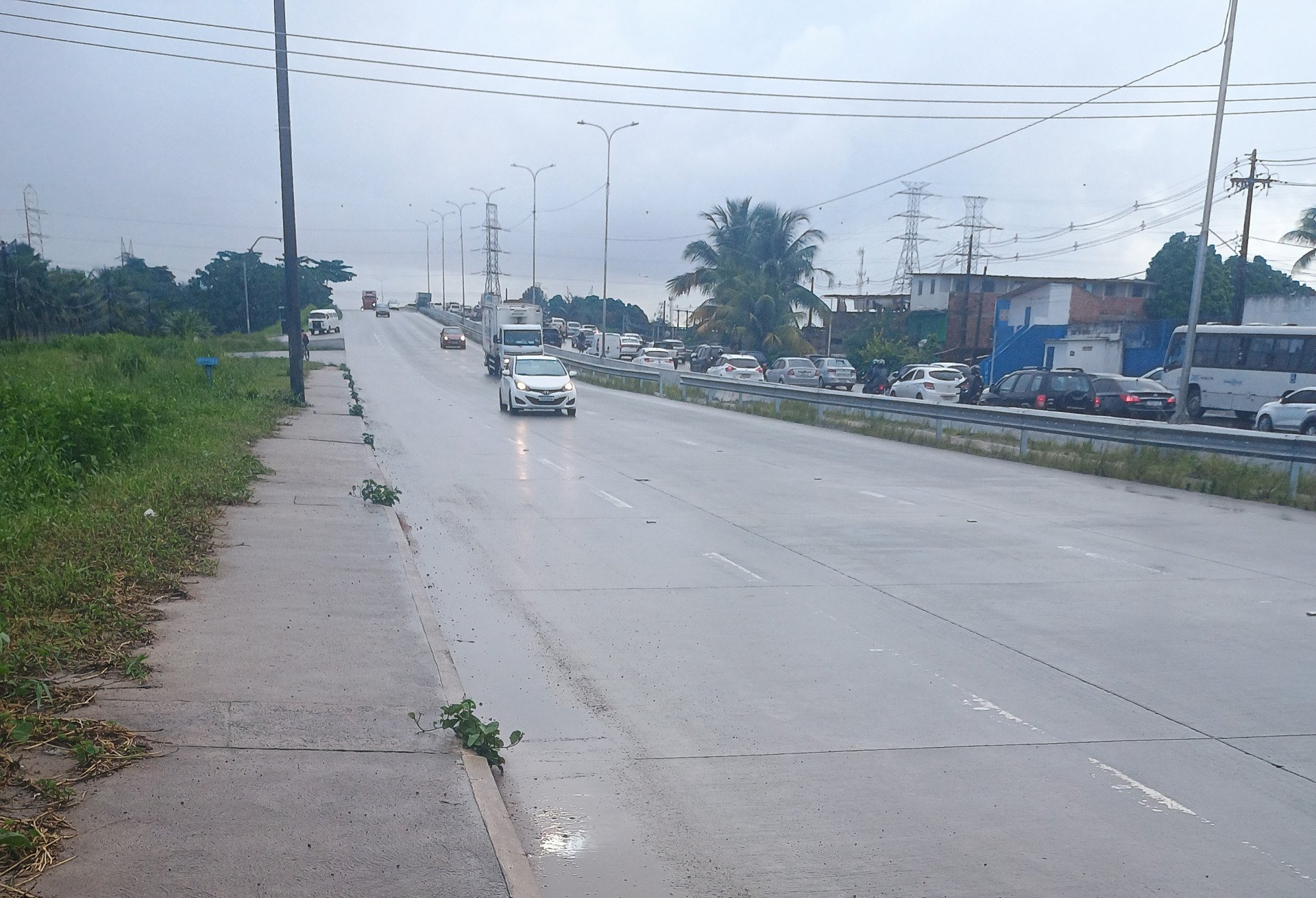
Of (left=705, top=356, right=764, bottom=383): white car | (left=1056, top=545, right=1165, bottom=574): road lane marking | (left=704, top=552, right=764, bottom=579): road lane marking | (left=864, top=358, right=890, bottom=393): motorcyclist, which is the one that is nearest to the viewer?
(left=704, top=552, right=764, bottom=579): road lane marking

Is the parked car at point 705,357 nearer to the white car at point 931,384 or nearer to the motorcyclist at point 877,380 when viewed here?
the motorcyclist at point 877,380

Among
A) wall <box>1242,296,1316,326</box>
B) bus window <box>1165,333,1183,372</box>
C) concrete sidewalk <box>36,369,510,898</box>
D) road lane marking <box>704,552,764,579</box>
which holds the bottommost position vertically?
road lane marking <box>704,552,764,579</box>

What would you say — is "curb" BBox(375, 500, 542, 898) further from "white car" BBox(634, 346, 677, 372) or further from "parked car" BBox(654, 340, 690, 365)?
"parked car" BBox(654, 340, 690, 365)

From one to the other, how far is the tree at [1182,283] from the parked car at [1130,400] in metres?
31.6

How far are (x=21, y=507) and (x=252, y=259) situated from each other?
103 m

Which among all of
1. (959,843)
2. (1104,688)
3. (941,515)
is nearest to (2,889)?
(959,843)

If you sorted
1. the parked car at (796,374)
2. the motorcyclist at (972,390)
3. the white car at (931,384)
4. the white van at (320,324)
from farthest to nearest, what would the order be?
the white van at (320,324)
the parked car at (796,374)
the white car at (931,384)
the motorcyclist at (972,390)

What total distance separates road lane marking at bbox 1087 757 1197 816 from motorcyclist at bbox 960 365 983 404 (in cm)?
2980

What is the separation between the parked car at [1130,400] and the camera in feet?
90.5

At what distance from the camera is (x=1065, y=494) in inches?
645

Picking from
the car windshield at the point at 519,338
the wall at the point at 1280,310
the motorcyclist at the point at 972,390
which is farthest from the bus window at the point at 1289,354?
the car windshield at the point at 519,338

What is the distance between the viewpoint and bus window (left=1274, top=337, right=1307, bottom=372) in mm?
30281

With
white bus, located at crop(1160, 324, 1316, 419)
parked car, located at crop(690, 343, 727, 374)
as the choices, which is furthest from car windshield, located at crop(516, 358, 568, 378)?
parked car, located at crop(690, 343, 727, 374)

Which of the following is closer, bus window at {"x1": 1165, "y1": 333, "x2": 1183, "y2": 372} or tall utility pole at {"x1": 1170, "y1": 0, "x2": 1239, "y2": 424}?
tall utility pole at {"x1": 1170, "y1": 0, "x2": 1239, "y2": 424}
